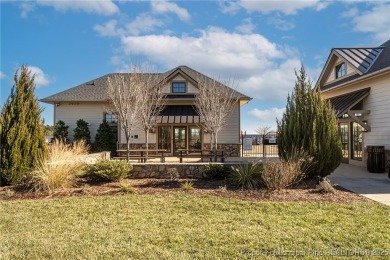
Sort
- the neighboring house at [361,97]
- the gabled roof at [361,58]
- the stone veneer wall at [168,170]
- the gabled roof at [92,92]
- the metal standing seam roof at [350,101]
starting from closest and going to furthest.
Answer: the stone veneer wall at [168,170] → the neighboring house at [361,97] → the metal standing seam roof at [350,101] → the gabled roof at [361,58] → the gabled roof at [92,92]

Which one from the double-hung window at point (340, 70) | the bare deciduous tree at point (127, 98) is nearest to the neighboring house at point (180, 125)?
the bare deciduous tree at point (127, 98)

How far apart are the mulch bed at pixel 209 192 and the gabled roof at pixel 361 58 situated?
33.2ft

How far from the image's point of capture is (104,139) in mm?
23422

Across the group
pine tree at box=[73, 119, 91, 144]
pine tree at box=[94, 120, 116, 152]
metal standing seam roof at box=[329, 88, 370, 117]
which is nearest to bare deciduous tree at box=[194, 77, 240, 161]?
metal standing seam roof at box=[329, 88, 370, 117]

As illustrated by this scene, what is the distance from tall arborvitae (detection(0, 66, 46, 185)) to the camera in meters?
10.4

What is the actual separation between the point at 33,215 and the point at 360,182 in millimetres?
11698

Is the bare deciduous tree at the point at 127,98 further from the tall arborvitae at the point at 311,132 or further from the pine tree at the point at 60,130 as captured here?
the pine tree at the point at 60,130

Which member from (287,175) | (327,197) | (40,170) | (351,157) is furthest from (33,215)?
(351,157)

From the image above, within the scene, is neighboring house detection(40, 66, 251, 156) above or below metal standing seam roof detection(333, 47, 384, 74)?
below

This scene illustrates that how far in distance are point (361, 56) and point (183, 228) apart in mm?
19044

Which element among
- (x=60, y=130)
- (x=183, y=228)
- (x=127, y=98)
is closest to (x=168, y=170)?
(x=183, y=228)

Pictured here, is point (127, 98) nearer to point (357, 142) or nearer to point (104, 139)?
point (104, 139)

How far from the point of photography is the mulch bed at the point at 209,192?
8211mm

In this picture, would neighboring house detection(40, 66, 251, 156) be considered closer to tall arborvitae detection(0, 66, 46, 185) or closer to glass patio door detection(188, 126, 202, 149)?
glass patio door detection(188, 126, 202, 149)
